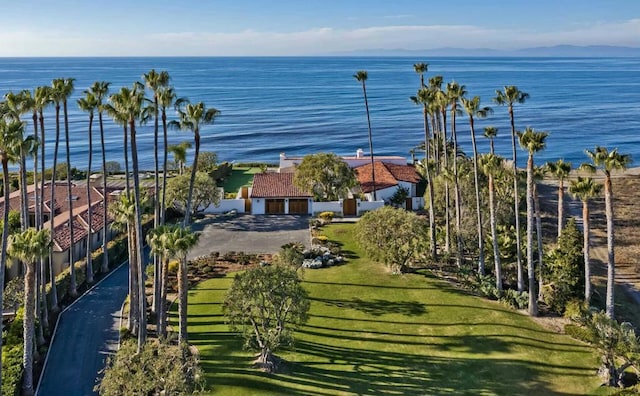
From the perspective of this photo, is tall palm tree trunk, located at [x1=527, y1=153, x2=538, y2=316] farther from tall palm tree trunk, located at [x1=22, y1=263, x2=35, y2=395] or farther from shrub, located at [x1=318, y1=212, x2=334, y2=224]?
tall palm tree trunk, located at [x1=22, y1=263, x2=35, y2=395]

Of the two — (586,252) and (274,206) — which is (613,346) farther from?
(274,206)

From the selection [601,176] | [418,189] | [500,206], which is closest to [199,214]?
[418,189]

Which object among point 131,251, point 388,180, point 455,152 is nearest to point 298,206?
point 388,180

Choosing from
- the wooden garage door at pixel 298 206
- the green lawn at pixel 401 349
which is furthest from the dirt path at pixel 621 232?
the wooden garage door at pixel 298 206

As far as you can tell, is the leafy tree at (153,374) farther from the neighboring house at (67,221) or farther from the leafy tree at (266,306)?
the neighboring house at (67,221)

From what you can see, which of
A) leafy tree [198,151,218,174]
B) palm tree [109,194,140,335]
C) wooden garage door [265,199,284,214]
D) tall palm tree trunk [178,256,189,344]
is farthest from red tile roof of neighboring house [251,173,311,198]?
tall palm tree trunk [178,256,189,344]

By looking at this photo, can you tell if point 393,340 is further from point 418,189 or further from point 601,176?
point 601,176
